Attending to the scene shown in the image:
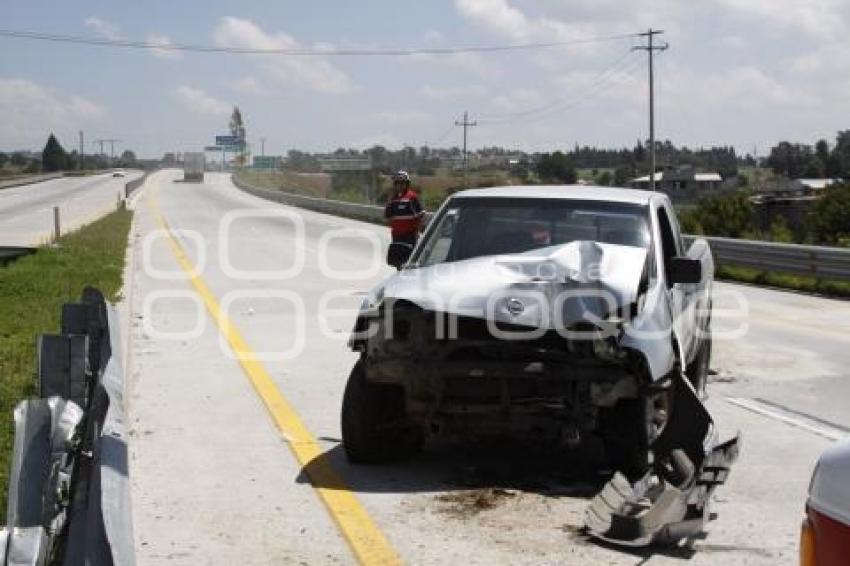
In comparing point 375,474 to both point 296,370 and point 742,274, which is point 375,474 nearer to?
point 296,370

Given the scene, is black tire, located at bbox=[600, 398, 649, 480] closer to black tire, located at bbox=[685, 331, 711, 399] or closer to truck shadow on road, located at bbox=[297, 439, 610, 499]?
truck shadow on road, located at bbox=[297, 439, 610, 499]

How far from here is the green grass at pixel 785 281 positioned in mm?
18625

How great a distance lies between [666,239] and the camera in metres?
7.84

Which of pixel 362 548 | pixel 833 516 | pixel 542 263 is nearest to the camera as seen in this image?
pixel 833 516

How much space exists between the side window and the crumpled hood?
494 mm

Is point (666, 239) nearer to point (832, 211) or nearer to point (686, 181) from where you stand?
point (832, 211)

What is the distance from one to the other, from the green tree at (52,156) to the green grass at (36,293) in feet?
513

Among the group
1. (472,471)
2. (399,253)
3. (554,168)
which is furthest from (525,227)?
(554,168)

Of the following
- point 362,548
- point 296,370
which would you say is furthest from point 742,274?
point 362,548

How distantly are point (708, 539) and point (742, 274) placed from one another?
16.8m

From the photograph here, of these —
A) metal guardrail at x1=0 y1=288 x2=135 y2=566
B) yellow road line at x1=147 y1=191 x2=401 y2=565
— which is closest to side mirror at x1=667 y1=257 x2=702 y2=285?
yellow road line at x1=147 y1=191 x2=401 y2=565

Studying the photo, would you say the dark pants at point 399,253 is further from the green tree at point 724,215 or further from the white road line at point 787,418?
the green tree at point 724,215

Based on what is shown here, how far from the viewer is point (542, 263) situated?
6484 millimetres

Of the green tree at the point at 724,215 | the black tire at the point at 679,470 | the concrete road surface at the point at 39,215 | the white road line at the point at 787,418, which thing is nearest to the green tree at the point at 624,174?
the concrete road surface at the point at 39,215
